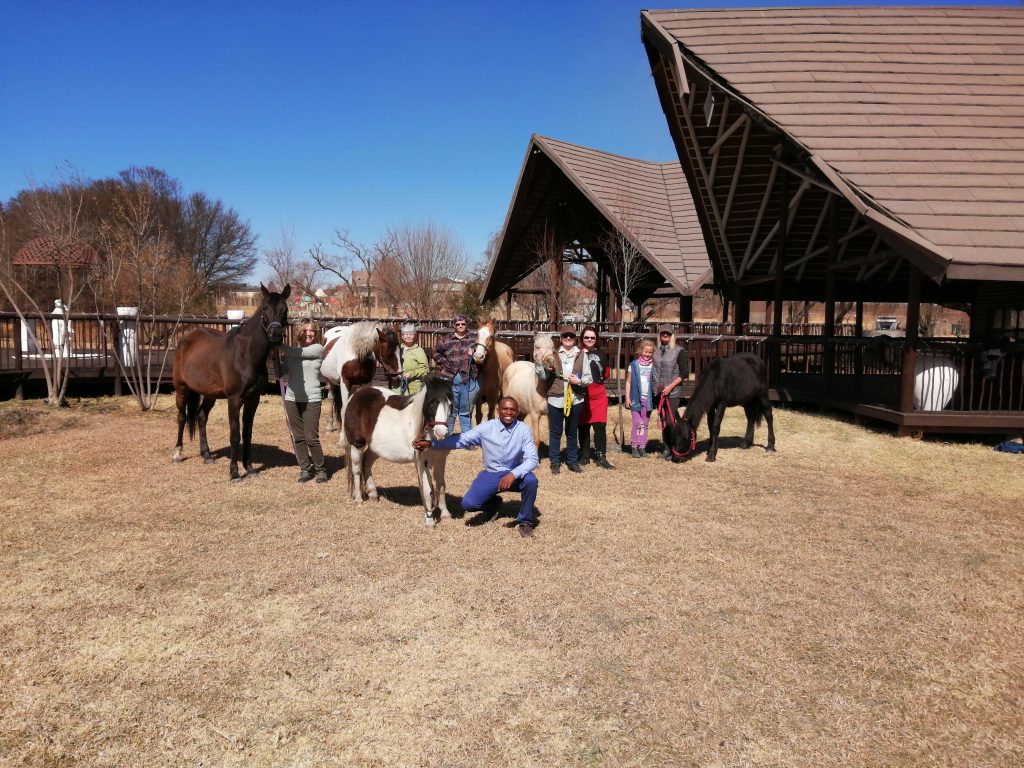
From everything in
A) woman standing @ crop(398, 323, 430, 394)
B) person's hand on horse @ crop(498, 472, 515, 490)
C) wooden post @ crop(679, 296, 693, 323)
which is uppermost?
wooden post @ crop(679, 296, 693, 323)

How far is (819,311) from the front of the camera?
49812 millimetres

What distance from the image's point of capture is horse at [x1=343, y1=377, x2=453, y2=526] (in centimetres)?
Result: 555

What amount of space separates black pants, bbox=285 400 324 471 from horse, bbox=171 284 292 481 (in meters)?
0.59

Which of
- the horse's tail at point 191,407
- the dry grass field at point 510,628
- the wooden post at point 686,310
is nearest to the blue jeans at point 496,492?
the dry grass field at point 510,628

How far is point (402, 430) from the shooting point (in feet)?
19.4

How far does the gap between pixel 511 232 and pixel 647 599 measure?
61.3 feet

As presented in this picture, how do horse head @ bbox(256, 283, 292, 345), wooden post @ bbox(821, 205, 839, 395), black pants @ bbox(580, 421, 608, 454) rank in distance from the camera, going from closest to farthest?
1. horse head @ bbox(256, 283, 292, 345)
2. black pants @ bbox(580, 421, 608, 454)
3. wooden post @ bbox(821, 205, 839, 395)

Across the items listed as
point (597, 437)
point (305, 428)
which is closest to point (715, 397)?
point (597, 437)

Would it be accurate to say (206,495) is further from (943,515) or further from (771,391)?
(771,391)

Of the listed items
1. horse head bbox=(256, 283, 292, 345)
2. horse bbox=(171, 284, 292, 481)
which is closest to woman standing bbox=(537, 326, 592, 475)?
→ horse head bbox=(256, 283, 292, 345)

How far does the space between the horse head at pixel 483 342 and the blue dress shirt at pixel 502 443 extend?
2.33 meters

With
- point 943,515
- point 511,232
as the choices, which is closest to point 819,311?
point 511,232

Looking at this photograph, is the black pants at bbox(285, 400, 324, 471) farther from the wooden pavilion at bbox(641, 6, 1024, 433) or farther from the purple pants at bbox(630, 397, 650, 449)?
the wooden pavilion at bbox(641, 6, 1024, 433)

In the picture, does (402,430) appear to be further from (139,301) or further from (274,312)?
(139,301)
